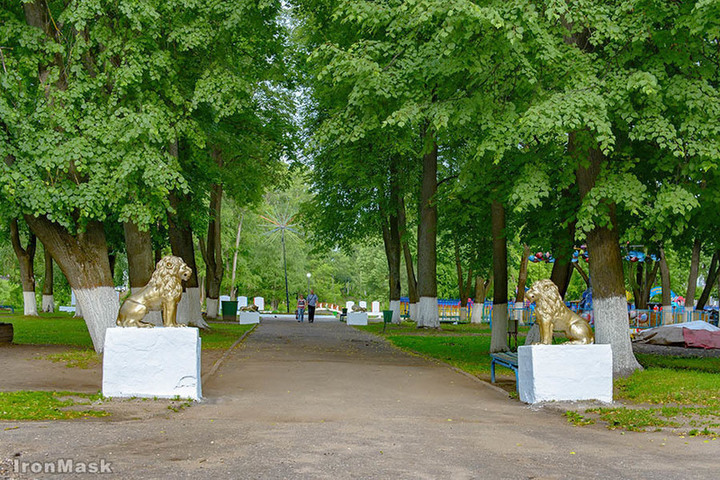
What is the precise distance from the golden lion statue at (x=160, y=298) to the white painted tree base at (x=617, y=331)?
7.43 meters

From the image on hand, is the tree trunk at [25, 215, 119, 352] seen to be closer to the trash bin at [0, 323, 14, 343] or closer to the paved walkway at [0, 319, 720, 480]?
the trash bin at [0, 323, 14, 343]

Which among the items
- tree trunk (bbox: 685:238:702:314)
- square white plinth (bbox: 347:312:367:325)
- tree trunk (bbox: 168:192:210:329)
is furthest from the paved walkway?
square white plinth (bbox: 347:312:367:325)

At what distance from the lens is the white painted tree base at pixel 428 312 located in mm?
28245

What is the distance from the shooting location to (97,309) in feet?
51.3

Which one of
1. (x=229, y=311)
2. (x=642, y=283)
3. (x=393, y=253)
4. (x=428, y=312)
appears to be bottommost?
(x=229, y=311)

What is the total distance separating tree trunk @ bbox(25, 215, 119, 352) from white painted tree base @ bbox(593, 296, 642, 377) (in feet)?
31.7

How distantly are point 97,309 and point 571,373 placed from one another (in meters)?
9.86

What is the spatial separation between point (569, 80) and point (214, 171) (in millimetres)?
11957

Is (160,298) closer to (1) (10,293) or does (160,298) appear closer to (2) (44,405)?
(2) (44,405)

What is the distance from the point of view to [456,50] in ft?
41.3

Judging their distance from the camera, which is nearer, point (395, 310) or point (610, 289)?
point (610, 289)

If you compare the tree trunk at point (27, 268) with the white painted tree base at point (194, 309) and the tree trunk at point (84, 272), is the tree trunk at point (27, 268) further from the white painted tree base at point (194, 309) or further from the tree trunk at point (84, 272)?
the tree trunk at point (84, 272)

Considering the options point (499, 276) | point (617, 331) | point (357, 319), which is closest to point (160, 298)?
point (617, 331)

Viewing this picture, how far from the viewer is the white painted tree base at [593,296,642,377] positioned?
13484 millimetres
